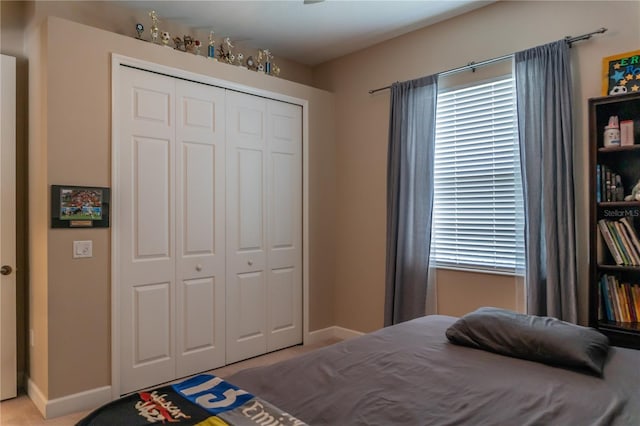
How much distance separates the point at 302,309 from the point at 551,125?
264 centimetres

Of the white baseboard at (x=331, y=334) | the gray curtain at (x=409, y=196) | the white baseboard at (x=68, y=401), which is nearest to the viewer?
the white baseboard at (x=68, y=401)

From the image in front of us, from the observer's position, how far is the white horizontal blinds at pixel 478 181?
122 inches

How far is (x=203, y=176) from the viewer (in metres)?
3.39

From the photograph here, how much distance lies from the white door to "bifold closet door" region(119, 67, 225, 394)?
73 centimetres

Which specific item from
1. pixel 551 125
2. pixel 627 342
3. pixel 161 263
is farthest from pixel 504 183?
pixel 161 263

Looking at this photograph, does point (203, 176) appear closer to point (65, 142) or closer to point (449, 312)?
point (65, 142)

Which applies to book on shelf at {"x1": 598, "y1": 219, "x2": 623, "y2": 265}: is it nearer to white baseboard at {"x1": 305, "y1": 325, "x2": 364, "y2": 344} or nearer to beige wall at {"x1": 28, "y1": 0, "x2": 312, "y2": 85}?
white baseboard at {"x1": 305, "y1": 325, "x2": 364, "y2": 344}

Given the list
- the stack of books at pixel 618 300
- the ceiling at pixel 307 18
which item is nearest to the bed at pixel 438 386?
the stack of books at pixel 618 300

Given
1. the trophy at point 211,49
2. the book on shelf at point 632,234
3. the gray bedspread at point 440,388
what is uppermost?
the trophy at point 211,49

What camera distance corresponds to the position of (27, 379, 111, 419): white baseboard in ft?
8.70

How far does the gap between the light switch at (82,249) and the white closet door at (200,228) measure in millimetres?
616

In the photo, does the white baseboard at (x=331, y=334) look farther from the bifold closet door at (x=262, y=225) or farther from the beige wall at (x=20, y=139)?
the beige wall at (x=20, y=139)

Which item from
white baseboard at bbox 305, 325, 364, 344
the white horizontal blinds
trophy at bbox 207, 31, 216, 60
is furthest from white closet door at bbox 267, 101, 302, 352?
the white horizontal blinds

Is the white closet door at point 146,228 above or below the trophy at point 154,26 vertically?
below
